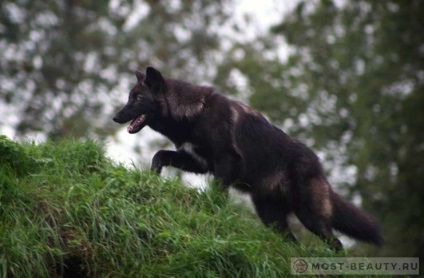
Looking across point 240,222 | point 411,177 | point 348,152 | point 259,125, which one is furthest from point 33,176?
point 348,152

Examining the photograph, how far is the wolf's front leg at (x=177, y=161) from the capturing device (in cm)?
925

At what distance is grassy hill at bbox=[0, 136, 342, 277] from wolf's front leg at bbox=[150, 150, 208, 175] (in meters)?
0.69

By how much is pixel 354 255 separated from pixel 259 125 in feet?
5.97

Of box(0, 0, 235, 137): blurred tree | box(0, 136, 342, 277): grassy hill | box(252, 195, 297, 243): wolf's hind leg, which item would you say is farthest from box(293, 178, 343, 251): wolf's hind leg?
box(0, 0, 235, 137): blurred tree

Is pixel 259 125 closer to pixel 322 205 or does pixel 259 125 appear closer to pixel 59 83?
pixel 322 205

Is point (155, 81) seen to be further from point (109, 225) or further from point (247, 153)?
point (109, 225)

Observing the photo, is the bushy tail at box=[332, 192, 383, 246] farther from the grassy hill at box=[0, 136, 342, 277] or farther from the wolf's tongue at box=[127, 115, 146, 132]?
the wolf's tongue at box=[127, 115, 146, 132]

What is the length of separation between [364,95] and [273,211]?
594 inches

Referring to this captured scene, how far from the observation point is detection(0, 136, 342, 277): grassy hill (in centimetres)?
697

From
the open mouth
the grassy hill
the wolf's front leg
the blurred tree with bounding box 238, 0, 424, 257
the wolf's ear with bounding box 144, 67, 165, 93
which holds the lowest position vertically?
the grassy hill

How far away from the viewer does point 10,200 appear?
23.5 ft

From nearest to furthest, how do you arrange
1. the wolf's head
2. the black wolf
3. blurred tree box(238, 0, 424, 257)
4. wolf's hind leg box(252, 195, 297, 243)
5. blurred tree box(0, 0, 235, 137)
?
the black wolf, the wolf's head, wolf's hind leg box(252, 195, 297, 243), blurred tree box(238, 0, 424, 257), blurred tree box(0, 0, 235, 137)

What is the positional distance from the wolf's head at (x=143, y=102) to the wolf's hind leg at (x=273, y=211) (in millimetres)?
1526

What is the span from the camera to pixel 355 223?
961 centimetres
